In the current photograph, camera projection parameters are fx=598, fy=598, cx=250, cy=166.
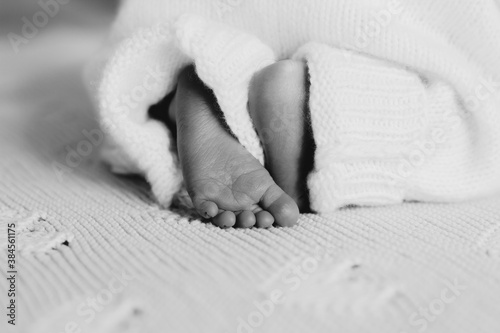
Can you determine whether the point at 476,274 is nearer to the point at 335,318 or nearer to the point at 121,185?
the point at 335,318

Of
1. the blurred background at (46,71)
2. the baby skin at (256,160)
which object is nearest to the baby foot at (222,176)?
the baby skin at (256,160)

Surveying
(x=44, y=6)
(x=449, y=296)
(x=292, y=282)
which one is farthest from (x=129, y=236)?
(x=44, y=6)

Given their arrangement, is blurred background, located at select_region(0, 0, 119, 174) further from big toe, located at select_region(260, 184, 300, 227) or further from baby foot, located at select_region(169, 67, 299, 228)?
big toe, located at select_region(260, 184, 300, 227)

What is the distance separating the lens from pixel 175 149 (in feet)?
2.47

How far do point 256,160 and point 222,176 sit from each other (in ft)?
0.14

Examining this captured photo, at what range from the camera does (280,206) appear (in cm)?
62

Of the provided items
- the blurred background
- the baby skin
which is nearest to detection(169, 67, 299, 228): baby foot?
the baby skin

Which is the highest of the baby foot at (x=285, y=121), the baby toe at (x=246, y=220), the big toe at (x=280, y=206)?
the baby foot at (x=285, y=121)

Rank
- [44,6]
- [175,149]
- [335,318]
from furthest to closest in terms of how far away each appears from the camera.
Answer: [44,6] → [175,149] → [335,318]

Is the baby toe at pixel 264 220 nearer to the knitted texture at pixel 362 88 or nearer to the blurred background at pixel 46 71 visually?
the knitted texture at pixel 362 88

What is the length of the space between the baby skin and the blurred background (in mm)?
266

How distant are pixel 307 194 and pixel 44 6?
3.86 ft

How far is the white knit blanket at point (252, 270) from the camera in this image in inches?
17.4

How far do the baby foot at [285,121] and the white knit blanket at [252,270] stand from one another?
59mm
